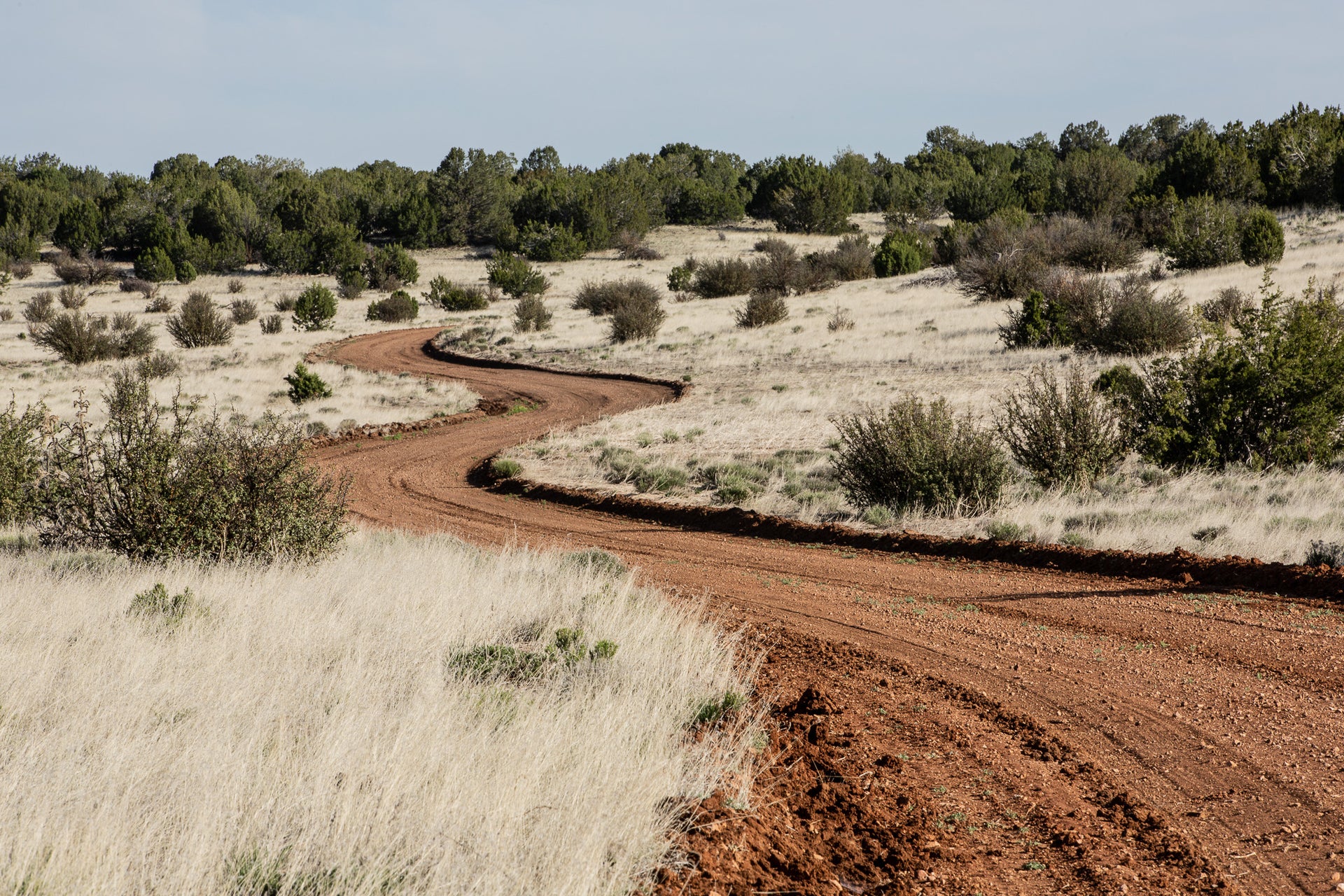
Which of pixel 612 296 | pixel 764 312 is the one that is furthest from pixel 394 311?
pixel 764 312

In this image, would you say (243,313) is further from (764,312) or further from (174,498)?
(174,498)

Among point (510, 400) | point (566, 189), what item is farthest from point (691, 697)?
point (566, 189)

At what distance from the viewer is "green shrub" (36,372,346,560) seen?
28.0ft

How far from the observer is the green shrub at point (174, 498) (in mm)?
8539

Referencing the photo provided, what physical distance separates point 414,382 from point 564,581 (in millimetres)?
23075

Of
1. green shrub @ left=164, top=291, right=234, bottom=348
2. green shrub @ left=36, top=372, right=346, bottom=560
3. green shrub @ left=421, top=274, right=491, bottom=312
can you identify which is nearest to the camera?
green shrub @ left=36, top=372, right=346, bottom=560

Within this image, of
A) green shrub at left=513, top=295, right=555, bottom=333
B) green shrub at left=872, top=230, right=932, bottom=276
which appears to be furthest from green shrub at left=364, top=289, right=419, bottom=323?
green shrub at left=872, top=230, right=932, bottom=276

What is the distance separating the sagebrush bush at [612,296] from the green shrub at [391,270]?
1896cm

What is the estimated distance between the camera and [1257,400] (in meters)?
12.5

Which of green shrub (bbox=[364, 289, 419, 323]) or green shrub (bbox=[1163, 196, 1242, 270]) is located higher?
green shrub (bbox=[1163, 196, 1242, 270])

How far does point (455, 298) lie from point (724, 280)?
650 inches

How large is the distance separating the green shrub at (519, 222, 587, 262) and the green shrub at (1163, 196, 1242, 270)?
45.7 meters

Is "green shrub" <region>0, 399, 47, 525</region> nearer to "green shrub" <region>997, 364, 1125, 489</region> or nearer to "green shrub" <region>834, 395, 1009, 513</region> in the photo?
Result: "green shrub" <region>834, 395, 1009, 513</region>

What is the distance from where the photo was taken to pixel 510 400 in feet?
85.8
